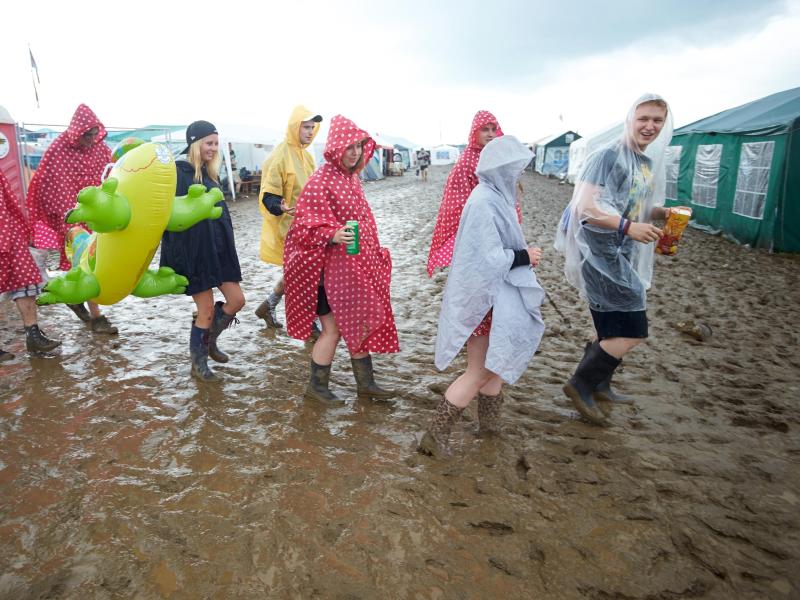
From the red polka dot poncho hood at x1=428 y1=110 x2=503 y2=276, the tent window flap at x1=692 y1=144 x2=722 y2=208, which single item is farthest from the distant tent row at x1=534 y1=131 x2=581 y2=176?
the red polka dot poncho hood at x1=428 y1=110 x2=503 y2=276

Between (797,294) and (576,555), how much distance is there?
5.78 metres

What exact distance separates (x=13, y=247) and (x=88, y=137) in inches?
42.4

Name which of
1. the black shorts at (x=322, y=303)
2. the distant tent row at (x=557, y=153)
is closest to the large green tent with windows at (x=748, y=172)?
the black shorts at (x=322, y=303)

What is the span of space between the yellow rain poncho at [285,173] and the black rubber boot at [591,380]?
260 cm

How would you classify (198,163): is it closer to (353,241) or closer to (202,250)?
(202,250)

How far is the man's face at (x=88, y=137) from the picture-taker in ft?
14.0

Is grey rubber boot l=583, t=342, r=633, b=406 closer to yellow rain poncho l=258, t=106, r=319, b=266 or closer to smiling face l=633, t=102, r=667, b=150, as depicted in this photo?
smiling face l=633, t=102, r=667, b=150

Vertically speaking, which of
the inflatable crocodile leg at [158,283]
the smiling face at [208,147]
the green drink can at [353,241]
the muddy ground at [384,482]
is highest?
the smiling face at [208,147]

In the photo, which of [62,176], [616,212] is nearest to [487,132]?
[616,212]

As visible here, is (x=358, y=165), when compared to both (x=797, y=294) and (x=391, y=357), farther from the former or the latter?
(x=797, y=294)

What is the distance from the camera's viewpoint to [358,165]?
10.0ft

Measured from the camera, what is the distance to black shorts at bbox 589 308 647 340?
294 centimetres

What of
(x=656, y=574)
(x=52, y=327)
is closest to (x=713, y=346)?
(x=656, y=574)

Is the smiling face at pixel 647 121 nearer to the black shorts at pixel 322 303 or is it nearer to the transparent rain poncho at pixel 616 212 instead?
the transparent rain poncho at pixel 616 212
